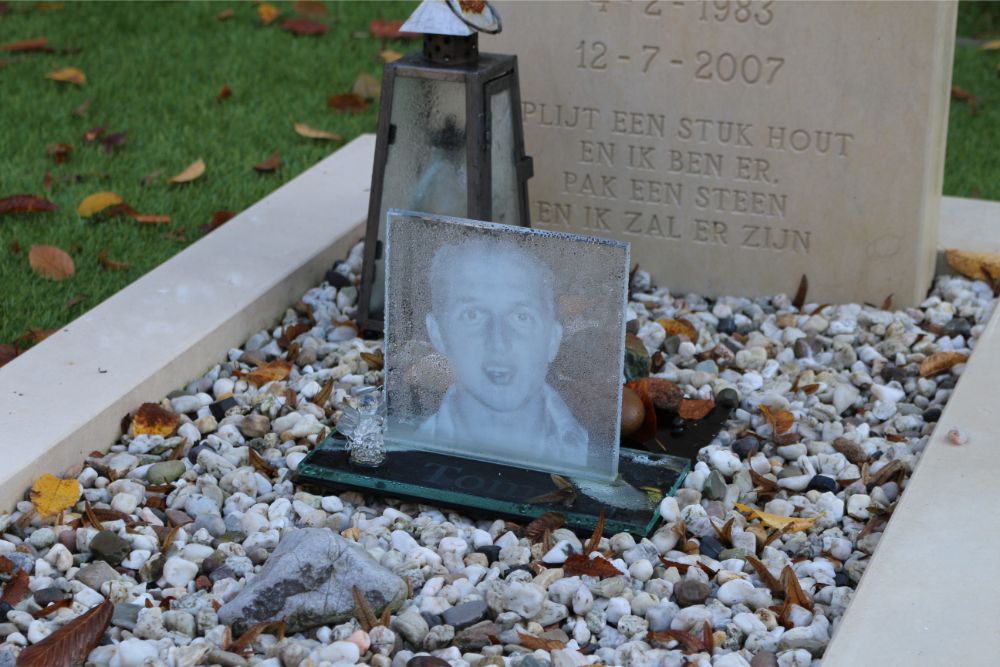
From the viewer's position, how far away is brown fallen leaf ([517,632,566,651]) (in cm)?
231

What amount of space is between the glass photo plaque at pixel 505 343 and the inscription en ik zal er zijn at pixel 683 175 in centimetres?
122

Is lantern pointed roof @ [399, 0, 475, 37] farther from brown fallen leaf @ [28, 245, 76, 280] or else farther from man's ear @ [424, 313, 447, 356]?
brown fallen leaf @ [28, 245, 76, 280]

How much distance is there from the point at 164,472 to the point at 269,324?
862 mm

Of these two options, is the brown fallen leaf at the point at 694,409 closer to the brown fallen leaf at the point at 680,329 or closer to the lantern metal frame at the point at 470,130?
the brown fallen leaf at the point at 680,329

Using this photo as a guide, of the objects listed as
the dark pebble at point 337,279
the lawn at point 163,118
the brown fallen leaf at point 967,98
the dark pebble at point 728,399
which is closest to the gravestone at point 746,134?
the dark pebble at point 337,279


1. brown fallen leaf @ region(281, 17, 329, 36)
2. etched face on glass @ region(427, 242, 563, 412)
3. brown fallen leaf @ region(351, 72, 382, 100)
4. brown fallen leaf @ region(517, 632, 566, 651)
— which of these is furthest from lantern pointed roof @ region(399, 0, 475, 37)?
brown fallen leaf @ region(281, 17, 329, 36)

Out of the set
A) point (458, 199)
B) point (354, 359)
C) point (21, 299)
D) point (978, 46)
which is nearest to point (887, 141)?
point (458, 199)

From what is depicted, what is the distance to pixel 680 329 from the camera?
3.62 m

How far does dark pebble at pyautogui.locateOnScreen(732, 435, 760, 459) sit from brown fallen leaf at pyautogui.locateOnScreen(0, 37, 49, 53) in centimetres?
398

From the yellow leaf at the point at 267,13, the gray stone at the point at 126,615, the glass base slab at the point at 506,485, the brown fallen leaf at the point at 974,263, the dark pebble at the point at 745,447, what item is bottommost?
the gray stone at the point at 126,615

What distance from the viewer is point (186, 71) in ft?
18.7

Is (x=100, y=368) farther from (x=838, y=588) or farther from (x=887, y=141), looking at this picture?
(x=887, y=141)

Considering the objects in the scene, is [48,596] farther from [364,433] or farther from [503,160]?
[503,160]

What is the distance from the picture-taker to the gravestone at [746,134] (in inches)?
143
